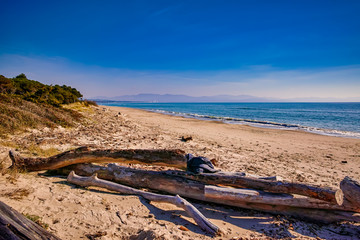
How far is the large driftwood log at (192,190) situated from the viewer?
4.01 meters

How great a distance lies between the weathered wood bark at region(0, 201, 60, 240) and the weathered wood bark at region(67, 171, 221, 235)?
2203 millimetres

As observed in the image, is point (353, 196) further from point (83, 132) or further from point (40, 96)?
point (40, 96)

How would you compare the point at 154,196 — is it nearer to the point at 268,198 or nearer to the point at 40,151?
the point at 268,198

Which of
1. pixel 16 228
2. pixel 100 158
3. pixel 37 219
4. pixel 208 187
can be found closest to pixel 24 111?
pixel 100 158

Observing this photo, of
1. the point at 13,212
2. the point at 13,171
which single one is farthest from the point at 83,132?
the point at 13,212

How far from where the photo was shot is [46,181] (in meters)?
4.77

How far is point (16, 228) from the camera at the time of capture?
6.78 feet

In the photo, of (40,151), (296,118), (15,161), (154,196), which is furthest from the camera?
(296,118)

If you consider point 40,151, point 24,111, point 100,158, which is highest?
point 24,111

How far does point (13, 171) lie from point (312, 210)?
7.31 meters

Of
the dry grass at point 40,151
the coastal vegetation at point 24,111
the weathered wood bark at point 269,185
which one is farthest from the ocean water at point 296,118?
the dry grass at point 40,151

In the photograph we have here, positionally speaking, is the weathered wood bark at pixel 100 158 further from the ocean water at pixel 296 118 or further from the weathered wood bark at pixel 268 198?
the ocean water at pixel 296 118

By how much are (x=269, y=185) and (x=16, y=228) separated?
4338 mm

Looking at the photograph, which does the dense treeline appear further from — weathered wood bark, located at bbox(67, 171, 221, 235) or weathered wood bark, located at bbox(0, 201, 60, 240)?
weathered wood bark, located at bbox(0, 201, 60, 240)
